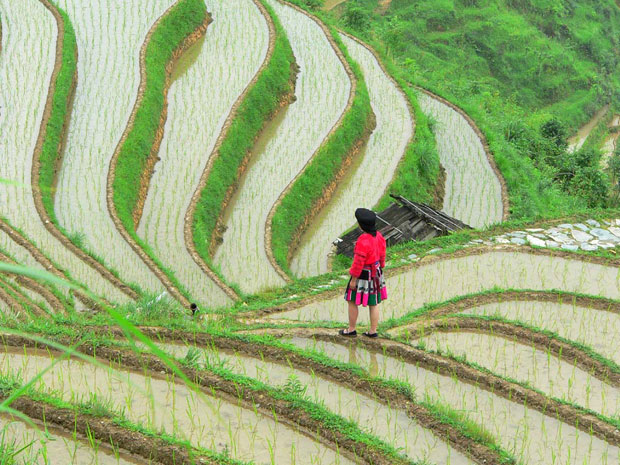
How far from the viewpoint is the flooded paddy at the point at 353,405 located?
4762 mm

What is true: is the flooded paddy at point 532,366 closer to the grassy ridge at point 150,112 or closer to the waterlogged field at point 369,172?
the grassy ridge at point 150,112

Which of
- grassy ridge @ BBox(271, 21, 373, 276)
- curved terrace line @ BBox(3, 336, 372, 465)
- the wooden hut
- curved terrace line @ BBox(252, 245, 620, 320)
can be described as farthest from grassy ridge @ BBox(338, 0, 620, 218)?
curved terrace line @ BBox(3, 336, 372, 465)

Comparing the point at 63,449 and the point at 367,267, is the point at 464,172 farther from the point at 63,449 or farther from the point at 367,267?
the point at 63,449

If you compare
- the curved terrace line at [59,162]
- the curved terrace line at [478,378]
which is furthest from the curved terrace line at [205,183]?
the curved terrace line at [478,378]

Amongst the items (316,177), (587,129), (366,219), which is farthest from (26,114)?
(587,129)

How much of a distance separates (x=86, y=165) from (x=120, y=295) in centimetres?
327

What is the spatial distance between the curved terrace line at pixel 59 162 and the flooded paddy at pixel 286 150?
1.70 meters

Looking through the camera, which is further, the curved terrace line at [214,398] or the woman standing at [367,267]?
the woman standing at [367,267]

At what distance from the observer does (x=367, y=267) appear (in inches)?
223

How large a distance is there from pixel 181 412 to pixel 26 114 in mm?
7619

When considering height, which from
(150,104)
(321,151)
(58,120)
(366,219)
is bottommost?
(366,219)

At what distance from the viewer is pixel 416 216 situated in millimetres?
10758

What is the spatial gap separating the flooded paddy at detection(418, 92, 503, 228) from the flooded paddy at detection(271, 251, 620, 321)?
3.13 meters

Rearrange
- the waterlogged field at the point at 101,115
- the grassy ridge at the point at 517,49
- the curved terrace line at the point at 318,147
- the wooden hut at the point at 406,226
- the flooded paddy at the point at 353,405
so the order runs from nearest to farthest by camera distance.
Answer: the flooded paddy at the point at 353,405 → the waterlogged field at the point at 101,115 → the curved terrace line at the point at 318,147 → the wooden hut at the point at 406,226 → the grassy ridge at the point at 517,49
